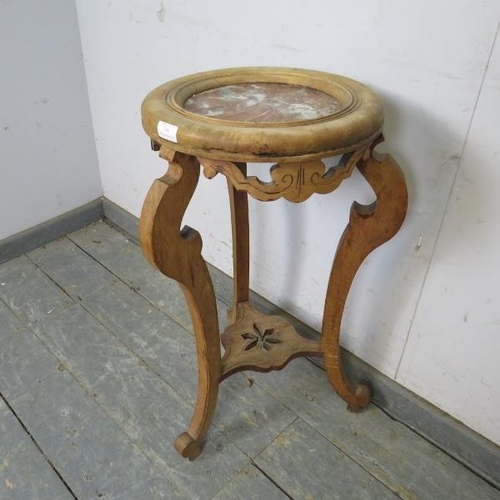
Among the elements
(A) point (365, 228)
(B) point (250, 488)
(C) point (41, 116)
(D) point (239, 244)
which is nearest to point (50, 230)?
(C) point (41, 116)

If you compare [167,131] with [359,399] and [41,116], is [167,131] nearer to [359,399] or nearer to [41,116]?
[359,399]

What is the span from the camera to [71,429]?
1.22 m

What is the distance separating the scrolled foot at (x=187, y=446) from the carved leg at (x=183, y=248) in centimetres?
12

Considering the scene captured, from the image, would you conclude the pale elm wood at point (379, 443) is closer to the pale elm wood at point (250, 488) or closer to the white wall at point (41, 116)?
the pale elm wood at point (250, 488)

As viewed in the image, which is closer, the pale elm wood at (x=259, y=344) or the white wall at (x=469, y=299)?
the white wall at (x=469, y=299)

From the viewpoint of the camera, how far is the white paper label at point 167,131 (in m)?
0.73

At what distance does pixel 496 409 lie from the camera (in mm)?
1071

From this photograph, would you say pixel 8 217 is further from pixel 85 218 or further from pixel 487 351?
pixel 487 351

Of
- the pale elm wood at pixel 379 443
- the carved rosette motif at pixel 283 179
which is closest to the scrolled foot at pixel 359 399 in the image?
the pale elm wood at pixel 379 443

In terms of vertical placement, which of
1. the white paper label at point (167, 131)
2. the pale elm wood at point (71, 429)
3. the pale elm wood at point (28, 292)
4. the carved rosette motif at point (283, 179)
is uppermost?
the white paper label at point (167, 131)

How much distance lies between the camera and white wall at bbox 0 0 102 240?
5.19 ft

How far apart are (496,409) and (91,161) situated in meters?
1.63

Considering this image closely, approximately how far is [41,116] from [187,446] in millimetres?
1254

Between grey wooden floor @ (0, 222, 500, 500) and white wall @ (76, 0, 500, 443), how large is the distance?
174mm
